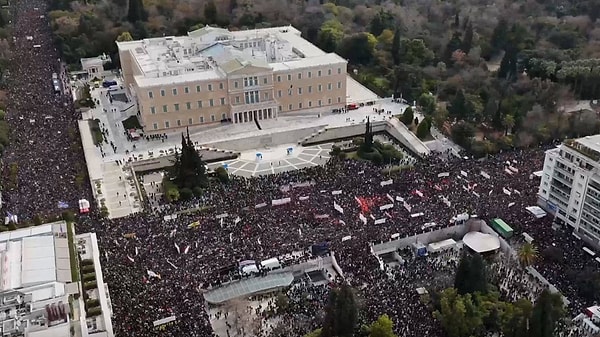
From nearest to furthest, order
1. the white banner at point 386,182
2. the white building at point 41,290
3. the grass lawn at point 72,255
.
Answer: the white building at point 41,290
the grass lawn at point 72,255
the white banner at point 386,182

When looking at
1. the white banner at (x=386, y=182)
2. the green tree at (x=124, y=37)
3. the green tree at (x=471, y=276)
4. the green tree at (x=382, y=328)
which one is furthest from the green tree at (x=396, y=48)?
the green tree at (x=382, y=328)

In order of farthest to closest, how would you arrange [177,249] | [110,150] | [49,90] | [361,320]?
[49,90], [110,150], [177,249], [361,320]

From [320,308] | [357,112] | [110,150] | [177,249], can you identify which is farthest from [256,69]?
[320,308]

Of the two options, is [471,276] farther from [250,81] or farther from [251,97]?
[251,97]

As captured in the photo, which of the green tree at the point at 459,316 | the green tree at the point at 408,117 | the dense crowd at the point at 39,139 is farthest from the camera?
the green tree at the point at 408,117

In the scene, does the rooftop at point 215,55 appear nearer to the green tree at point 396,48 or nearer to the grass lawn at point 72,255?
the green tree at point 396,48

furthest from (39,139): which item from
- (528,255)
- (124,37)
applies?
A: (528,255)

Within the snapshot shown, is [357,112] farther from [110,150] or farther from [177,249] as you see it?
[177,249]
